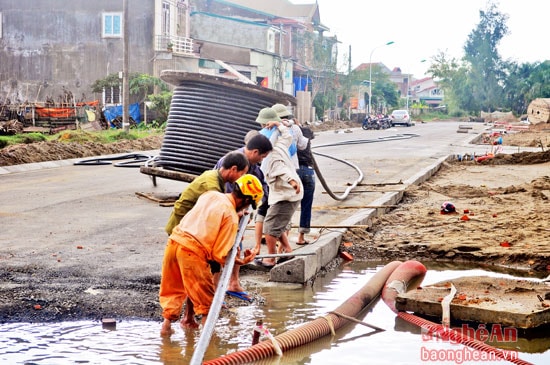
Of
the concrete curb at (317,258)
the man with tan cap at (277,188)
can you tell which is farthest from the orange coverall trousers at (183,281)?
the man with tan cap at (277,188)

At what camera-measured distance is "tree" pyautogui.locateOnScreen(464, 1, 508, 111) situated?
98062 mm

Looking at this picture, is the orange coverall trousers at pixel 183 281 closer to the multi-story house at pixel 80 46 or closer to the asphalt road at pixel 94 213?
the asphalt road at pixel 94 213

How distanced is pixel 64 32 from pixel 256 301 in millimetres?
40383

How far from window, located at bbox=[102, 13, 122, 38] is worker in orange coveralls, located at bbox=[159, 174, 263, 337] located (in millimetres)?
39808

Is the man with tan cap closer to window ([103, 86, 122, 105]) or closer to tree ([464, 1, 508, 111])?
window ([103, 86, 122, 105])

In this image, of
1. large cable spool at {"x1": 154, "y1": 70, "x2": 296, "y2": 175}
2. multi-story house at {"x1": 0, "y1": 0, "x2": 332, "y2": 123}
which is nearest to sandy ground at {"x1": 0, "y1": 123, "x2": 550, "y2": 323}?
large cable spool at {"x1": 154, "y1": 70, "x2": 296, "y2": 175}

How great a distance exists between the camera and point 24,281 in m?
7.22

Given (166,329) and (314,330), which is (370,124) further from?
(166,329)

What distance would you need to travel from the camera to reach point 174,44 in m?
44.8

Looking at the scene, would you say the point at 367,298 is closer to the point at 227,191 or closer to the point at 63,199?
the point at 227,191

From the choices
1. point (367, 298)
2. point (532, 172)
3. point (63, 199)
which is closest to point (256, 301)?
point (367, 298)

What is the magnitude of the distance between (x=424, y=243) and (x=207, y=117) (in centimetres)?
420

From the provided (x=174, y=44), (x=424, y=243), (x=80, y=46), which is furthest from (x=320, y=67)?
(x=424, y=243)

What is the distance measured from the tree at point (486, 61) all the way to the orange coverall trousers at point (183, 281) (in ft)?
314
